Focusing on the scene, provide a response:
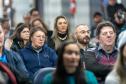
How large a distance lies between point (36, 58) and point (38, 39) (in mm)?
321

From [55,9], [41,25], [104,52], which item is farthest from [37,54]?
[55,9]

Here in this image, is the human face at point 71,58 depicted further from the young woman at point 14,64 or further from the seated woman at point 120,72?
the young woman at point 14,64

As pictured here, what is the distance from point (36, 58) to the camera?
33.6ft

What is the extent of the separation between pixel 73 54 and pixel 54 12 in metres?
12.6

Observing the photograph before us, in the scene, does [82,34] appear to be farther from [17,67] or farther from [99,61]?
[17,67]

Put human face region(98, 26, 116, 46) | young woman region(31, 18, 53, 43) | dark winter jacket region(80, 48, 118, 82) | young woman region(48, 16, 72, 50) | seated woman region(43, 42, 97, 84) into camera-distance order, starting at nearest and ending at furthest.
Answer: seated woman region(43, 42, 97, 84) < dark winter jacket region(80, 48, 118, 82) < human face region(98, 26, 116, 46) < young woman region(48, 16, 72, 50) < young woman region(31, 18, 53, 43)

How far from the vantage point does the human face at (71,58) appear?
7.24m

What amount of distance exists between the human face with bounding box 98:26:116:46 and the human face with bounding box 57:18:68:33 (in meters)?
2.31

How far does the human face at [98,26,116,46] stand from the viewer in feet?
29.9

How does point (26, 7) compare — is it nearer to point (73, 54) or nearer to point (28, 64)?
point (28, 64)

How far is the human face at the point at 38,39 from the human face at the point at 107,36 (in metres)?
1.38

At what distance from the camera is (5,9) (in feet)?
65.8

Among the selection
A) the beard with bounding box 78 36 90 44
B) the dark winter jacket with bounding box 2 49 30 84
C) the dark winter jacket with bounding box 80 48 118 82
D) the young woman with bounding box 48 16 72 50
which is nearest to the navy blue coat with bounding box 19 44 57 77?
the beard with bounding box 78 36 90 44

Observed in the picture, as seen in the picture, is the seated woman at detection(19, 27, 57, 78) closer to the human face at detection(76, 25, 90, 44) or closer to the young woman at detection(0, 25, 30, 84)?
the human face at detection(76, 25, 90, 44)
